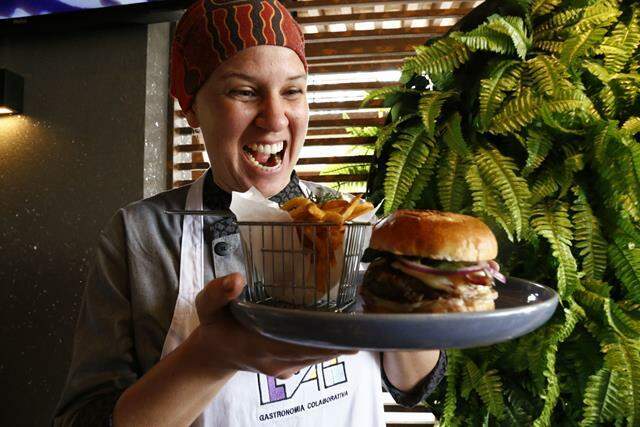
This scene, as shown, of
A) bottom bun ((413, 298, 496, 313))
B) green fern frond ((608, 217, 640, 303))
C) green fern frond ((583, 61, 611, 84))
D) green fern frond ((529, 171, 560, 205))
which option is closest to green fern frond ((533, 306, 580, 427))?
green fern frond ((608, 217, 640, 303))

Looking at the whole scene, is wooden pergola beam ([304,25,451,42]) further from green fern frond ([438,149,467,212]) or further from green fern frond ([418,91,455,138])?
green fern frond ([438,149,467,212])

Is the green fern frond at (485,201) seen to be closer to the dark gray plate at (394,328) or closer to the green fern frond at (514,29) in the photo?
the green fern frond at (514,29)

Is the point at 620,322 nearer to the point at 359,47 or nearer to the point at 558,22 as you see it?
the point at 558,22

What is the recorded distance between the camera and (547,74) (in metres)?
2.04

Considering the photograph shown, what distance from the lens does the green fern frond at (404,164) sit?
213cm

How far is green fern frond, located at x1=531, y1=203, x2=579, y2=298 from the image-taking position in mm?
1970

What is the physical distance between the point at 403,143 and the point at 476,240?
1130 mm

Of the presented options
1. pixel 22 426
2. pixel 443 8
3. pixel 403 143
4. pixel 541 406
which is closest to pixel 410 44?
pixel 443 8

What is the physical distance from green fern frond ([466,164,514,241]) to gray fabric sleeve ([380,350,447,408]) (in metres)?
0.68

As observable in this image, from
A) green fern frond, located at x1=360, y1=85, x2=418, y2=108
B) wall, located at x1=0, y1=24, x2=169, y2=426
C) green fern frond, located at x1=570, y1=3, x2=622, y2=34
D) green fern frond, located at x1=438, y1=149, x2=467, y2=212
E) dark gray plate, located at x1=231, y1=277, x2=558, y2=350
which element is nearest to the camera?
dark gray plate, located at x1=231, y1=277, x2=558, y2=350

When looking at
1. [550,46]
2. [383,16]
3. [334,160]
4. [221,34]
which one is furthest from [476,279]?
[383,16]

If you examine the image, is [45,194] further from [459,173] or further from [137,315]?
[459,173]

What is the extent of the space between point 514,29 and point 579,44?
271 millimetres

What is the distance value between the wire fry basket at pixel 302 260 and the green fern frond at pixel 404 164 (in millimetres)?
1020
